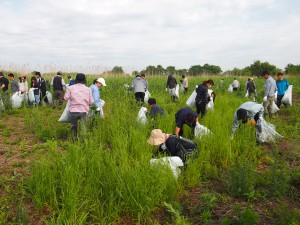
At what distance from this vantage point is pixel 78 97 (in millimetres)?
5438

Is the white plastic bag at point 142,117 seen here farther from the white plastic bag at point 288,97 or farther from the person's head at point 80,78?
the white plastic bag at point 288,97

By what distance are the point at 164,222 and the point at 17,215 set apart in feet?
5.58

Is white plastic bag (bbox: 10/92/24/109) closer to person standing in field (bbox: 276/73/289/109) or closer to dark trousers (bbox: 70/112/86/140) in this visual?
dark trousers (bbox: 70/112/86/140)

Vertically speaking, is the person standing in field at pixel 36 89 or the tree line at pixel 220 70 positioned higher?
the tree line at pixel 220 70

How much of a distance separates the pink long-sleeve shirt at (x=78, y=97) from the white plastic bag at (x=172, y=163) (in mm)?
2358

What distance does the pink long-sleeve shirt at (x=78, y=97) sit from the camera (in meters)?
5.44

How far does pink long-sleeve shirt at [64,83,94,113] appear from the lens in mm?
5441

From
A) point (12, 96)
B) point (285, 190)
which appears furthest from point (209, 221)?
Result: point (12, 96)

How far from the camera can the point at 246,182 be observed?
3.58 meters

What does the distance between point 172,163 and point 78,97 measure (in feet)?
8.54

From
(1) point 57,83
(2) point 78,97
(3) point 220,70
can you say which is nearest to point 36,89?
(1) point 57,83

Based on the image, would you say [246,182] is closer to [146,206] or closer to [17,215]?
[146,206]

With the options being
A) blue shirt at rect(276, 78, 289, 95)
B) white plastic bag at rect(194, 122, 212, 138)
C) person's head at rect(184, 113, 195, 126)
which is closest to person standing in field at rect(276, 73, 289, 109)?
blue shirt at rect(276, 78, 289, 95)

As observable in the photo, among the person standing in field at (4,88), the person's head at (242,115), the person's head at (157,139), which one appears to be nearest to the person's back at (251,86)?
the person's head at (242,115)
